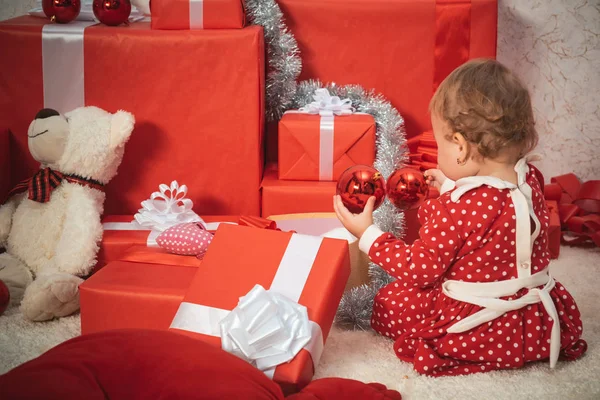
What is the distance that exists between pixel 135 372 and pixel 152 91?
982mm

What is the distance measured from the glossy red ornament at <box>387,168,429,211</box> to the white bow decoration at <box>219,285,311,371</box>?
357mm

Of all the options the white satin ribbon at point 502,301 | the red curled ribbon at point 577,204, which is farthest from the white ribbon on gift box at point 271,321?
the red curled ribbon at point 577,204

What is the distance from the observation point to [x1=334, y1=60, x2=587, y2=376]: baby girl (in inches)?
54.0

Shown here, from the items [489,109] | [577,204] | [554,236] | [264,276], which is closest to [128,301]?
[264,276]

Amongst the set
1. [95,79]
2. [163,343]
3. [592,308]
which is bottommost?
[592,308]

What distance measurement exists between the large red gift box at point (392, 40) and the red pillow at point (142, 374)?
109 cm

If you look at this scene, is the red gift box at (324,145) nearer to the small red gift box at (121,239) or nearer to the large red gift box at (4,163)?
the small red gift box at (121,239)

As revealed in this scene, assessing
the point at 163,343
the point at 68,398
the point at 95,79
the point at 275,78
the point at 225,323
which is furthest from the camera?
the point at 275,78

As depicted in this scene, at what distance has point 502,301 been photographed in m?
1.40

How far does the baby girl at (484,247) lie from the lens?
137 centimetres

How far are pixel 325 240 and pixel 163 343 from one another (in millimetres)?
456

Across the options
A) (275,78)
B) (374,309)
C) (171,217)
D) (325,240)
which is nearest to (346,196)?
(325,240)

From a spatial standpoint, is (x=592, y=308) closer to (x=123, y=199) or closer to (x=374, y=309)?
(x=374, y=309)

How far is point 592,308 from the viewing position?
5.71 ft
